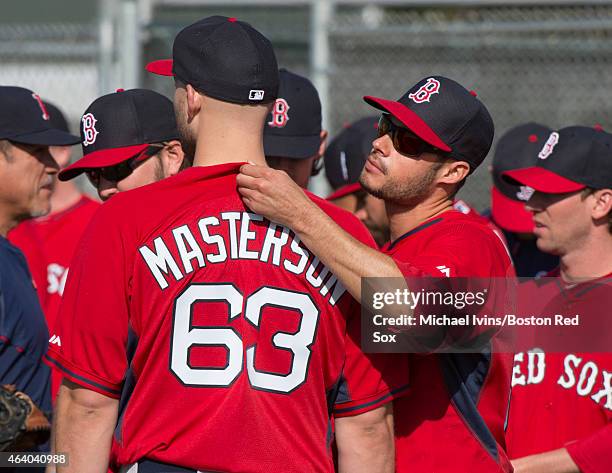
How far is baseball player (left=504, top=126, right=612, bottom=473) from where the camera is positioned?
3.92 m

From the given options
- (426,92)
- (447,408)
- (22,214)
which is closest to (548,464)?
(447,408)

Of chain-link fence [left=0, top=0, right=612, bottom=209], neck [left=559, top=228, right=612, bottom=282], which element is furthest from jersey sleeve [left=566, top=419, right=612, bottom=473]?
chain-link fence [left=0, top=0, right=612, bottom=209]

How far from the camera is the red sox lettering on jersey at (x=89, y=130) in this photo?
3.89 metres

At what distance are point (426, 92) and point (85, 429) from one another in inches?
63.6

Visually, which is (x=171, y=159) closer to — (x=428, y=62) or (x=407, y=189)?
(x=407, y=189)

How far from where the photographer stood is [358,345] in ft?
9.77

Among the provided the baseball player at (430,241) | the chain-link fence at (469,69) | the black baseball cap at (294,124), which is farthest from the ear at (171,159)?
the chain-link fence at (469,69)

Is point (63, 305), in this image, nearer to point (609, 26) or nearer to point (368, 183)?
point (368, 183)

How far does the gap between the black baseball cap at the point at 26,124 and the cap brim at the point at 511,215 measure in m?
2.32

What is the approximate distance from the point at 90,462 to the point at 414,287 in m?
1.08

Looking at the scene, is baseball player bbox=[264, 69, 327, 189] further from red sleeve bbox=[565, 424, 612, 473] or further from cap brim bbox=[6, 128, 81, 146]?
red sleeve bbox=[565, 424, 612, 473]

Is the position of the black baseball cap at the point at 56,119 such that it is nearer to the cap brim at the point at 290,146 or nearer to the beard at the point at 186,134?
the cap brim at the point at 290,146

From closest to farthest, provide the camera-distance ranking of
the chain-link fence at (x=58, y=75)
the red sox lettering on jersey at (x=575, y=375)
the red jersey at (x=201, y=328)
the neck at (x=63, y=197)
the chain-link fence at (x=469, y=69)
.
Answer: the red jersey at (x=201, y=328)
the red sox lettering on jersey at (x=575, y=375)
the neck at (x=63, y=197)
the chain-link fence at (x=469, y=69)
the chain-link fence at (x=58, y=75)

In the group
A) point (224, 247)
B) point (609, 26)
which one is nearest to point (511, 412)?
point (224, 247)
